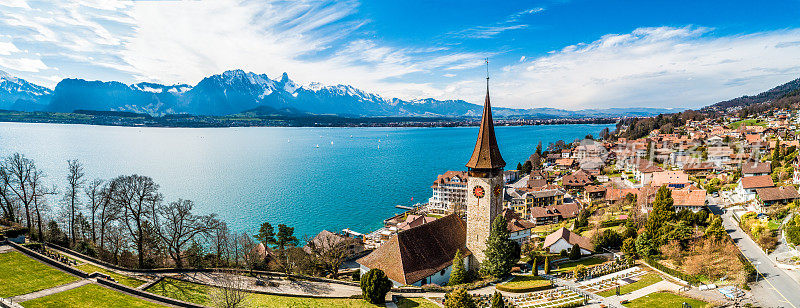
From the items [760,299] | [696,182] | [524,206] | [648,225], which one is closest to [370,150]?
[524,206]

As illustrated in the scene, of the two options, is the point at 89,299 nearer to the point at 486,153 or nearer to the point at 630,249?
the point at 486,153

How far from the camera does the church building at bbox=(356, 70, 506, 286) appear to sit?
99.1 ft

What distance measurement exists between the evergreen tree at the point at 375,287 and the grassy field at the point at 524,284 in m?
8.93

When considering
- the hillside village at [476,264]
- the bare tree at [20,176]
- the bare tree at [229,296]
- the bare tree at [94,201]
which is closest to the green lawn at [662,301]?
the hillside village at [476,264]

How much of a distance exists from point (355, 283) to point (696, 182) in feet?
225

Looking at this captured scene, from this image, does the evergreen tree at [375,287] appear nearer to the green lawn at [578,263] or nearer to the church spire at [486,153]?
the church spire at [486,153]

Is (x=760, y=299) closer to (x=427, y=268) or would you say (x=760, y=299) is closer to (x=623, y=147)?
(x=427, y=268)

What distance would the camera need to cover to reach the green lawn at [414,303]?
2533 centimetres

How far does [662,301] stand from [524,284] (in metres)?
8.64

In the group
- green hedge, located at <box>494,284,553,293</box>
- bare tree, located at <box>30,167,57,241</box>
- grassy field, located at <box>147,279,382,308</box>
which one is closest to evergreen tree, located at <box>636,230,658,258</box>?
green hedge, located at <box>494,284,553,293</box>

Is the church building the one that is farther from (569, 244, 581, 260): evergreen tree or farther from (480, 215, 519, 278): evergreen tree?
(569, 244, 581, 260): evergreen tree

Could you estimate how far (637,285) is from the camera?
1115 inches

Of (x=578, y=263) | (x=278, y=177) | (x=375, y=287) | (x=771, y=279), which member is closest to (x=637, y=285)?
(x=578, y=263)

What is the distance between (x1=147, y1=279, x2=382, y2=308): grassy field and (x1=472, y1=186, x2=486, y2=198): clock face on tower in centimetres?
1260
